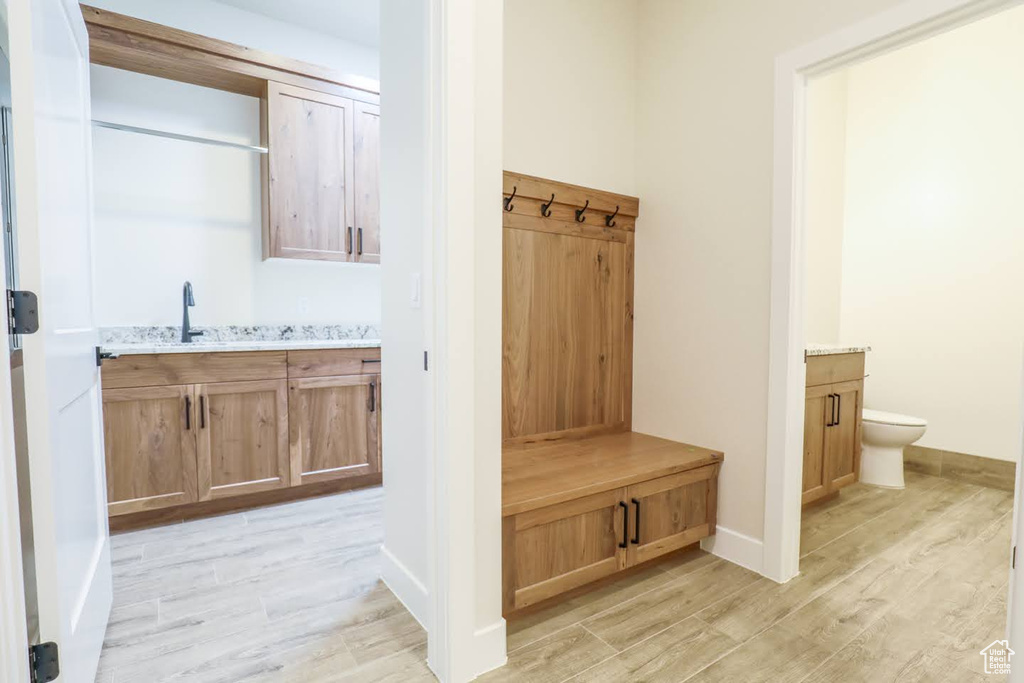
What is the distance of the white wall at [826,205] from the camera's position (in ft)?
11.6

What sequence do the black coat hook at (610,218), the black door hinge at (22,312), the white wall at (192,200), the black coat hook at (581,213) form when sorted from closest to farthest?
the black door hinge at (22,312), the black coat hook at (581,213), the black coat hook at (610,218), the white wall at (192,200)

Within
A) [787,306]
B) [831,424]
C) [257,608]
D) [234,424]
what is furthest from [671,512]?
[234,424]

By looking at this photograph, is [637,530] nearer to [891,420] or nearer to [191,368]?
[891,420]

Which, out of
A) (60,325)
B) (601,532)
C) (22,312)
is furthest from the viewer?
(601,532)

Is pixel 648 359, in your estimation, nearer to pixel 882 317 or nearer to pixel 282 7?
pixel 882 317

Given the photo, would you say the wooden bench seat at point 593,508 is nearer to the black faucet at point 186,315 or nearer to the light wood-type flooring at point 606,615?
the light wood-type flooring at point 606,615

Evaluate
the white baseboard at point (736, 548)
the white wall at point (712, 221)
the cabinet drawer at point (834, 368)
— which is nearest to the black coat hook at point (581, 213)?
the white wall at point (712, 221)

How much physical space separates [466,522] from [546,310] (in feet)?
3.76

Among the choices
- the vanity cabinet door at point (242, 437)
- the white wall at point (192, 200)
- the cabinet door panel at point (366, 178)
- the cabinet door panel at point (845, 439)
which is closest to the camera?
the vanity cabinet door at point (242, 437)

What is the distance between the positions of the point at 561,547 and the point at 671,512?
590 millimetres

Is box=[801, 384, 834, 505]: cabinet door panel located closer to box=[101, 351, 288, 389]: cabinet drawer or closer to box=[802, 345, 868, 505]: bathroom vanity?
box=[802, 345, 868, 505]: bathroom vanity

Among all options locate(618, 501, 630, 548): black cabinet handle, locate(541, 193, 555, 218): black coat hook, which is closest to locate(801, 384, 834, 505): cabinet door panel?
locate(618, 501, 630, 548): black cabinet handle

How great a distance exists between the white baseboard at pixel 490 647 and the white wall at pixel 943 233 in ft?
10.9

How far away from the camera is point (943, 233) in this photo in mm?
3326
